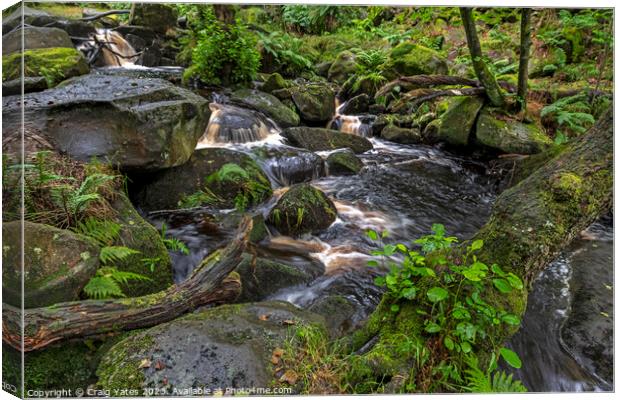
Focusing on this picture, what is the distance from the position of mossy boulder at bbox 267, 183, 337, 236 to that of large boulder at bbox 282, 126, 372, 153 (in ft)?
6.95

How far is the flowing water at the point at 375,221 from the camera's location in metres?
2.56

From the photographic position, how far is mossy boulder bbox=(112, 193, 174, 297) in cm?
277

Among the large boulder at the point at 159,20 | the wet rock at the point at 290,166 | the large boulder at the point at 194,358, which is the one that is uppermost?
the large boulder at the point at 159,20

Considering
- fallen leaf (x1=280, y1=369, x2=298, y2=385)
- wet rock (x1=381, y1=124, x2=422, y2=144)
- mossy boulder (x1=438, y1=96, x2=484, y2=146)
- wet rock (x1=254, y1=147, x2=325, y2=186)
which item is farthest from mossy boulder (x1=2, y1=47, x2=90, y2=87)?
mossy boulder (x1=438, y1=96, x2=484, y2=146)

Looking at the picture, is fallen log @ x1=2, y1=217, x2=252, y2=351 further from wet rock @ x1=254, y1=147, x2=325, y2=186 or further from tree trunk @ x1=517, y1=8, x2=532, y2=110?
tree trunk @ x1=517, y1=8, x2=532, y2=110

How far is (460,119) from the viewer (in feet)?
19.1

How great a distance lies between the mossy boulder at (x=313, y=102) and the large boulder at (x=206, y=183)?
2.72m

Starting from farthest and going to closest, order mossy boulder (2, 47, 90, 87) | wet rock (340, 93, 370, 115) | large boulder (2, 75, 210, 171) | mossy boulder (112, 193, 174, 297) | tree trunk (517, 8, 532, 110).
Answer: wet rock (340, 93, 370, 115), mossy boulder (2, 47, 90, 87), tree trunk (517, 8, 532, 110), large boulder (2, 75, 210, 171), mossy boulder (112, 193, 174, 297)

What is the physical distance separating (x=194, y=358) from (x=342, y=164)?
4.19m

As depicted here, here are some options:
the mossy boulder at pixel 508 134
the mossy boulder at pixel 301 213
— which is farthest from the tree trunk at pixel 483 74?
the mossy boulder at pixel 301 213

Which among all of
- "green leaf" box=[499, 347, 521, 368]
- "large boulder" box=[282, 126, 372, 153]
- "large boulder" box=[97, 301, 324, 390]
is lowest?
"large boulder" box=[282, 126, 372, 153]

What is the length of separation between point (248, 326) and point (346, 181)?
3.56 m

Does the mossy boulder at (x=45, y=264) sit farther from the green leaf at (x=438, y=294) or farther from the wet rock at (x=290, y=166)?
the wet rock at (x=290, y=166)

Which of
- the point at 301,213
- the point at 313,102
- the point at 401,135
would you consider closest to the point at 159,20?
the point at 313,102
